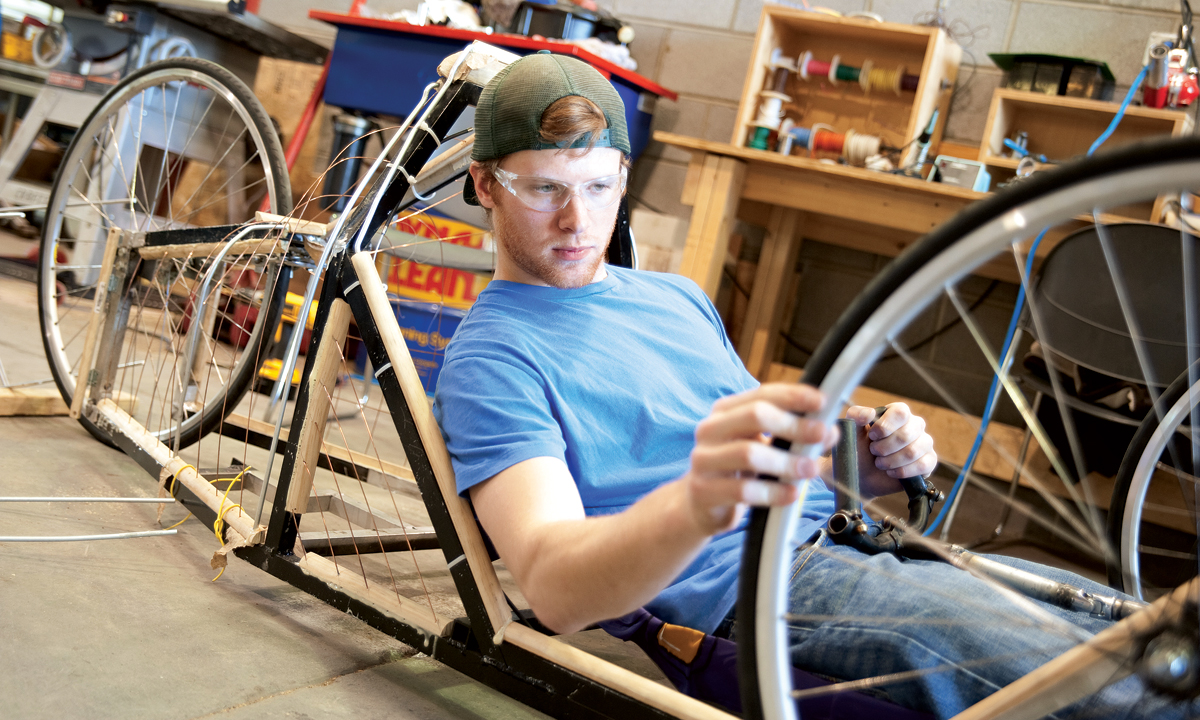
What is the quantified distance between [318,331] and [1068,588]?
3.06 feet

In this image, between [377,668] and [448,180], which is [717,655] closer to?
[377,668]

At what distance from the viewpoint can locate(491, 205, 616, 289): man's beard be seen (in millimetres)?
1035

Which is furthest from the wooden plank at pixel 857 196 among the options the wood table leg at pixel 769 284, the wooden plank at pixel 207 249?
the wooden plank at pixel 207 249

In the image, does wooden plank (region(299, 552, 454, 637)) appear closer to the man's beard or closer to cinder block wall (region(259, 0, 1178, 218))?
the man's beard

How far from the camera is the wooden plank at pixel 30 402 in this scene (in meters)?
1.84

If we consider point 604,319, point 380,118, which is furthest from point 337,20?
point 604,319

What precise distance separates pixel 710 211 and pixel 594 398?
1.41 meters

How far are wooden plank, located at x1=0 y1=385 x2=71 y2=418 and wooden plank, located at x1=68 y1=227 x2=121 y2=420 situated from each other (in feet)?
0.30

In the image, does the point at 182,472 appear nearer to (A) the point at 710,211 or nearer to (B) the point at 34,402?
(B) the point at 34,402

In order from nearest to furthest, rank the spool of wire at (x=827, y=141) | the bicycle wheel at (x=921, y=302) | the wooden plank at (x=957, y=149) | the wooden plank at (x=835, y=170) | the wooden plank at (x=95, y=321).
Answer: the bicycle wheel at (x=921, y=302), the wooden plank at (x=95, y=321), the wooden plank at (x=835, y=170), the spool of wire at (x=827, y=141), the wooden plank at (x=957, y=149)

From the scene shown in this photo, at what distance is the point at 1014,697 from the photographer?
639 millimetres

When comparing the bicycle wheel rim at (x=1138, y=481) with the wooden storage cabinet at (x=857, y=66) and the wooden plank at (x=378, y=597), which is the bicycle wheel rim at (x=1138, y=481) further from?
the wooden storage cabinet at (x=857, y=66)

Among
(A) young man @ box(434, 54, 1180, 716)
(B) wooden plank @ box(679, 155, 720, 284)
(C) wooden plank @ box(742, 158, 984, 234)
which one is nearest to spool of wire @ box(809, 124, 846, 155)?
(C) wooden plank @ box(742, 158, 984, 234)

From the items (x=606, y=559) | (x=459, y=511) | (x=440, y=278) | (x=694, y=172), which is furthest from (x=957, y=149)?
(x=606, y=559)
